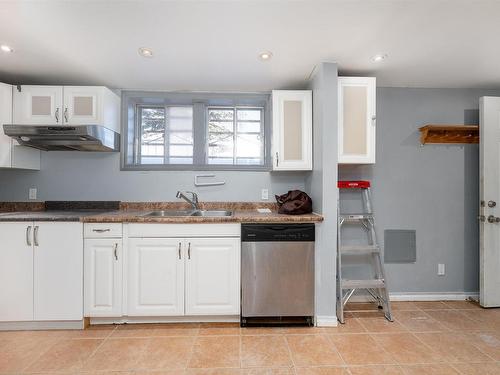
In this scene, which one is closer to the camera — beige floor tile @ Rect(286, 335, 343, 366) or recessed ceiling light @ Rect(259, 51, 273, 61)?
beige floor tile @ Rect(286, 335, 343, 366)

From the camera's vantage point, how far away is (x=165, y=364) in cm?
182

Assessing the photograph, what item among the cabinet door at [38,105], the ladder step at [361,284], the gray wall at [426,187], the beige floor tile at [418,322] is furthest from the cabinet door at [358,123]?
the cabinet door at [38,105]

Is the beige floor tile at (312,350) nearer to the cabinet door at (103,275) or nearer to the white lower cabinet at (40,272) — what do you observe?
the cabinet door at (103,275)

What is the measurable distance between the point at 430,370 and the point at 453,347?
0.43m

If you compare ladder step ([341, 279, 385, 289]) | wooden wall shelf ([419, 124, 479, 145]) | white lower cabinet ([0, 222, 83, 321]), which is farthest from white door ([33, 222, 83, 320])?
wooden wall shelf ([419, 124, 479, 145])

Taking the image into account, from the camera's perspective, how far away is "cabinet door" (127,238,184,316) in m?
2.29

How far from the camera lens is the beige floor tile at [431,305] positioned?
2705mm

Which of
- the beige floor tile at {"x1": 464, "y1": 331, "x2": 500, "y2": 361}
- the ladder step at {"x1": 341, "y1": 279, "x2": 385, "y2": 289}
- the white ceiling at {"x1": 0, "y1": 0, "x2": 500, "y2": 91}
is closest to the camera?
the white ceiling at {"x1": 0, "y1": 0, "x2": 500, "y2": 91}

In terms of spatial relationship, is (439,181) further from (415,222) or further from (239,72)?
(239,72)

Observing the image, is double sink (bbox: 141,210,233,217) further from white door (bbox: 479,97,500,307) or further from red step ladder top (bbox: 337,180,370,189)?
white door (bbox: 479,97,500,307)

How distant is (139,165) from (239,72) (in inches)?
57.4

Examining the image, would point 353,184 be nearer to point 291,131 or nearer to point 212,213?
point 291,131

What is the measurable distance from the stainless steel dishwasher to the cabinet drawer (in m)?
1.06

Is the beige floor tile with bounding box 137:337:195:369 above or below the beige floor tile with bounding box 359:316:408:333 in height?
below
